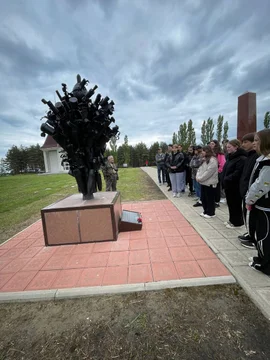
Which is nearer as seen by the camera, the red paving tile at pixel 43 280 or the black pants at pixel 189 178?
the red paving tile at pixel 43 280

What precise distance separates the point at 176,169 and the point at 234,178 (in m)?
3.41

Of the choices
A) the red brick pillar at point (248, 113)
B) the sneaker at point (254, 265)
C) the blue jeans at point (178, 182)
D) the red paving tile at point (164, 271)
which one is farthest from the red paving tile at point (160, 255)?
the red brick pillar at point (248, 113)

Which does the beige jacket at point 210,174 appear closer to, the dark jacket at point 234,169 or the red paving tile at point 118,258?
the dark jacket at point 234,169

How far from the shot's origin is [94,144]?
4418mm

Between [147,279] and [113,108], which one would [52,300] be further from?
[113,108]

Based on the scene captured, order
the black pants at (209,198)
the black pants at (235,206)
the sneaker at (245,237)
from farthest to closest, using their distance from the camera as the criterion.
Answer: the black pants at (209,198) → the black pants at (235,206) → the sneaker at (245,237)

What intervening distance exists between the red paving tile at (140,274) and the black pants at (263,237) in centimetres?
155

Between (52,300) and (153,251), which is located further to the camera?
(153,251)

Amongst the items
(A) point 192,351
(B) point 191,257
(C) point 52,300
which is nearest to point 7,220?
(C) point 52,300

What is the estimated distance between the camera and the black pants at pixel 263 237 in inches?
95.0

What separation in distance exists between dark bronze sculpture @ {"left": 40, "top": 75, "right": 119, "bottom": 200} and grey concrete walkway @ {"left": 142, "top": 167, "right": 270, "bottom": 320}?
281 cm

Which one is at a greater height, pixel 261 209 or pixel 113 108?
pixel 113 108

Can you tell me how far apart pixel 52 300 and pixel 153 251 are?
1.71 meters

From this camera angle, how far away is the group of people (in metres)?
2.41
